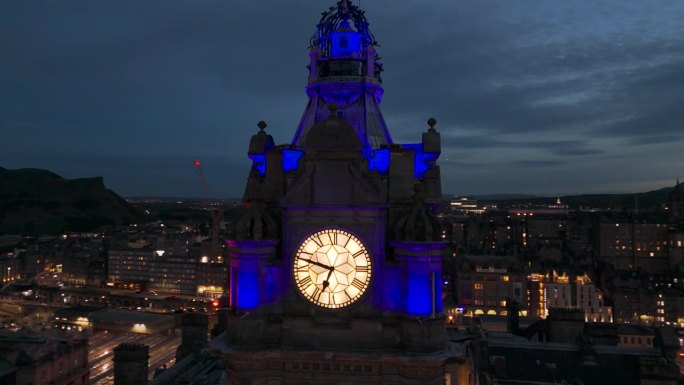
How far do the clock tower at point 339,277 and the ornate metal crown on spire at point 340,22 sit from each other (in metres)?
3.30

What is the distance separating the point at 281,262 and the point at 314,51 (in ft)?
22.3

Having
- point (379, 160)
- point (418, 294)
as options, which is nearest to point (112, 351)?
point (379, 160)

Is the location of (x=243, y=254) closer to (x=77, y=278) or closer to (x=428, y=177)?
(x=428, y=177)

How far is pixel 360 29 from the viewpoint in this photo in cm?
1711

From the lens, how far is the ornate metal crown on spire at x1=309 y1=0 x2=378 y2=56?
671 inches

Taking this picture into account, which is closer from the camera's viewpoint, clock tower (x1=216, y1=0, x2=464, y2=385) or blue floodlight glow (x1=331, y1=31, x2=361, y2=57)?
clock tower (x1=216, y1=0, x2=464, y2=385)

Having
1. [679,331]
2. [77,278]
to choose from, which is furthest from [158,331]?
[679,331]

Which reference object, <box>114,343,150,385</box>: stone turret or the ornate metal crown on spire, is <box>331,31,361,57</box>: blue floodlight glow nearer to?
the ornate metal crown on spire

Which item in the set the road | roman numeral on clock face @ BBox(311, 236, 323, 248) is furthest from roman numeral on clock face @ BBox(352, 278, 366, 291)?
the road

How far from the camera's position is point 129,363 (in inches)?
1081

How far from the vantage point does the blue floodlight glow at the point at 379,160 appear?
15.6m

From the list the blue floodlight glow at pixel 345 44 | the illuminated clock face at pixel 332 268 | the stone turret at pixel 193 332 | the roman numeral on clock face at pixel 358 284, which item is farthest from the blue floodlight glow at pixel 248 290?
the stone turret at pixel 193 332

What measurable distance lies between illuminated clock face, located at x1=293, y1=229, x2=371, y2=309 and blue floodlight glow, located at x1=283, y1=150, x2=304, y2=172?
7.97 ft

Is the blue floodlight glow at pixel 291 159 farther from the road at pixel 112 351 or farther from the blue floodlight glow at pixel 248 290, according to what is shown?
the road at pixel 112 351
